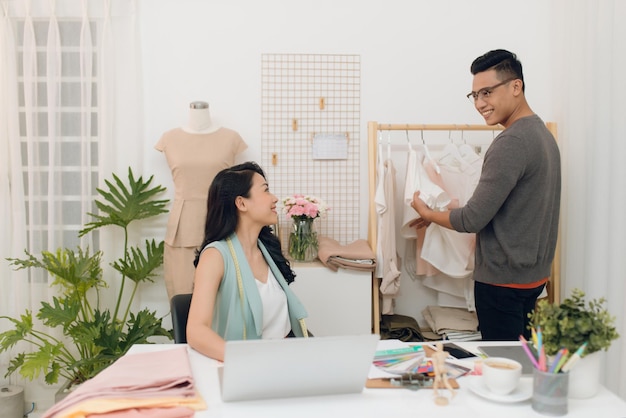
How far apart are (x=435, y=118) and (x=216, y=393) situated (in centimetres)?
257

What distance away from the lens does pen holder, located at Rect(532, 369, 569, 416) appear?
4.62 ft

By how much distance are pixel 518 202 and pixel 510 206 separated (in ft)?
0.11

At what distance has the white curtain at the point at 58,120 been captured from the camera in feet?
11.5

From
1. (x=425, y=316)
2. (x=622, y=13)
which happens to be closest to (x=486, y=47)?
(x=622, y=13)

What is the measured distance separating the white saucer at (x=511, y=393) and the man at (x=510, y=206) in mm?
785

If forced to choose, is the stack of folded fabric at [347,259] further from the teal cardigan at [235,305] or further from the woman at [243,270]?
the teal cardigan at [235,305]

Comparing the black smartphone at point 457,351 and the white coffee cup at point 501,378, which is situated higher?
the white coffee cup at point 501,378

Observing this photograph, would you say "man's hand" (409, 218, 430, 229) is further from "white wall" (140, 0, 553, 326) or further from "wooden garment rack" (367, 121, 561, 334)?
"white wall" (140, 0, 553, 326)

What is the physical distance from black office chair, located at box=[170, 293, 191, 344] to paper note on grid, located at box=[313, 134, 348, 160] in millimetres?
1594

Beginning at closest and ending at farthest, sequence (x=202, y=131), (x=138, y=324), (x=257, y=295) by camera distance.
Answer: (x=257, y=295) < (x=138, y=324) < (x=202, y=131)

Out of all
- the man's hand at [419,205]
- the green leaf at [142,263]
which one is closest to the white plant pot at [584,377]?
the man's hand at [419,205]

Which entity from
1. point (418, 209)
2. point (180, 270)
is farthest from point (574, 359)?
point (180, 270)

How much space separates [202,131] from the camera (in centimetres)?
345

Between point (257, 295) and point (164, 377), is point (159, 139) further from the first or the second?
point (164, 377)
